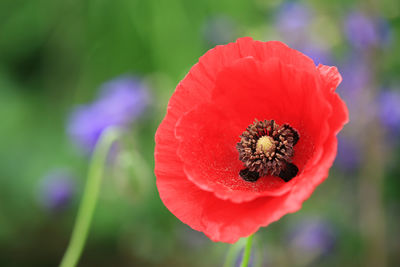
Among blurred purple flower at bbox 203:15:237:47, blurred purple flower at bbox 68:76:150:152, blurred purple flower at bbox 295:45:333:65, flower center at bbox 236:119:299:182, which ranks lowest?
flower center at bbox 236:119:299:182

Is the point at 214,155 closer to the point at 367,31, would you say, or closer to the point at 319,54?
the point at 367,31

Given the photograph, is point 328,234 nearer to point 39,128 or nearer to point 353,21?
point 353,21

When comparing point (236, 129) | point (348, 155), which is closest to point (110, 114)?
point (348, 155)

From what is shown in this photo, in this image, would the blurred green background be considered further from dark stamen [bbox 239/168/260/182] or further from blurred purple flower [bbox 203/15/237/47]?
dark stamen [bbox 239/168/260/182]

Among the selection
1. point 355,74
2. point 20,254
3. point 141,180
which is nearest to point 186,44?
point 355,74

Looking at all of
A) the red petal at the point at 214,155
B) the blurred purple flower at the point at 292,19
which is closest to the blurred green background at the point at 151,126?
the blurred purple flower at the point at 292,19

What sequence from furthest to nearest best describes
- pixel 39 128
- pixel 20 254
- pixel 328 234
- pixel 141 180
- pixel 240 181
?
pixel 39 128 < pixel 20 254 < pixel 328 234 < pixel 141 180 < pixel 240 181

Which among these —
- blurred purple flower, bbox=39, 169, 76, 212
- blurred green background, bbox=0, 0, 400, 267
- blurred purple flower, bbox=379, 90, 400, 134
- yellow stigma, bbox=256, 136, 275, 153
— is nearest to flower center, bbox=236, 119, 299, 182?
yellow stigma, bbox=256, 136, 275, 153
